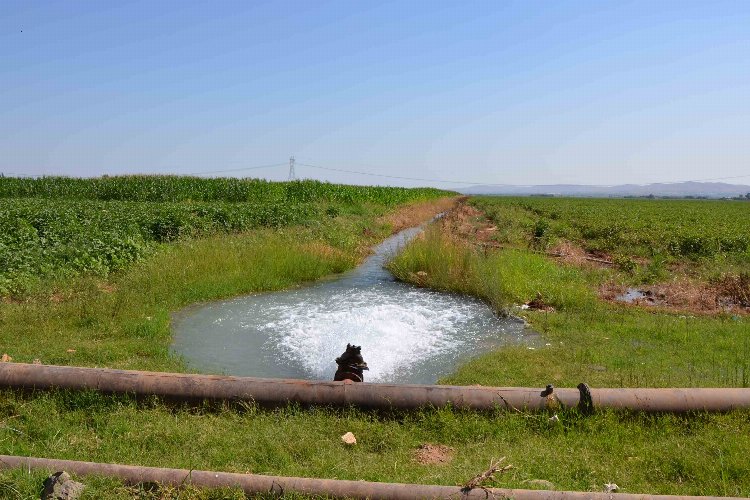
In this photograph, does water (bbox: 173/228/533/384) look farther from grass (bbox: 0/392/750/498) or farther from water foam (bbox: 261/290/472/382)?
grass (bbox: 0/392/750/498)

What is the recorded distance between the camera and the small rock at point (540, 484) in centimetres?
416

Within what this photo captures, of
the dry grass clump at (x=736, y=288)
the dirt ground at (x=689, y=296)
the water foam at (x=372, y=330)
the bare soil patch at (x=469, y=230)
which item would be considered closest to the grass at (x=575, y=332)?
the dirt ground at (x=689, y=296)

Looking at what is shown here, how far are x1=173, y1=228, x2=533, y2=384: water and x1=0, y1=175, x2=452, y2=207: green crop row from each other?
19.1 m

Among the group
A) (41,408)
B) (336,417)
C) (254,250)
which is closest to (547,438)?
(336,417)

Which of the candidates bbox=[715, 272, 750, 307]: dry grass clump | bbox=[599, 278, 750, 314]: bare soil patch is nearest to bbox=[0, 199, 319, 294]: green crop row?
bbox=[599, 278, 750, 314]: bare soil patch

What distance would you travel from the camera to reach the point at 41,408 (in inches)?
218

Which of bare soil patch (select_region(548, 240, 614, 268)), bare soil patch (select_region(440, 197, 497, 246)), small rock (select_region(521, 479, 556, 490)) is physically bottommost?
small rock (select_region(521, 479, 556, 490))

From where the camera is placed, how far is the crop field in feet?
38.2

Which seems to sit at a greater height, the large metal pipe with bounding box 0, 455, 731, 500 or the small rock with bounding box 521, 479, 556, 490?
the large metal pipe with bounding box 0, 455, 731, 500

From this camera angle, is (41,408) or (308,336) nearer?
(41,408)

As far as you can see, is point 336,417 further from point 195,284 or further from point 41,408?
point 195,284

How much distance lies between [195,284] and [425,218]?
2841cm

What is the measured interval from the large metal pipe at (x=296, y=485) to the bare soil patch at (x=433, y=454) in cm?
96

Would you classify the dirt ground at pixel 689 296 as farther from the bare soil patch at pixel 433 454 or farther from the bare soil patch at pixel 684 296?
the bare soil patch at pixel 433 454
